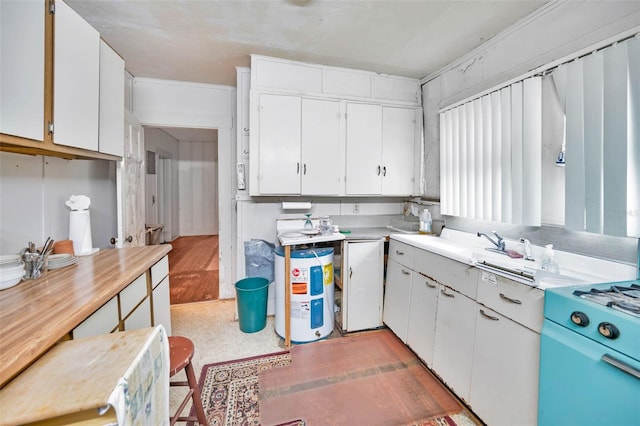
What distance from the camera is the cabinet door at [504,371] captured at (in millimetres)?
1303

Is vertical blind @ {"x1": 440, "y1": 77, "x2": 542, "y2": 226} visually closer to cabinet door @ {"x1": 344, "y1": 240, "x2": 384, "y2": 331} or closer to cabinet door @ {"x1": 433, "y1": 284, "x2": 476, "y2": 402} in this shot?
cabinet door @ {"x1": 433, "y1": 284, "x2": 476, "y2": 402}

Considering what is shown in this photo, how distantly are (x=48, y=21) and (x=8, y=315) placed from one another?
4.96 ft

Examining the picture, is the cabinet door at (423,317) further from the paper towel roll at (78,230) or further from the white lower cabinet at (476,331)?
the paper towel roll at (78,230)

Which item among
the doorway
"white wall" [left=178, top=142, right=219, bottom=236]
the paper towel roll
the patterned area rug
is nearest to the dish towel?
the patterned area rug

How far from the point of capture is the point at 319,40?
231cm

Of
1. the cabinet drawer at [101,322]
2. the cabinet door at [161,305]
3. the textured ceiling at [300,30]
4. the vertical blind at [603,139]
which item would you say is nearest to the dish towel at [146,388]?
the cabinet drawer at [101,322]

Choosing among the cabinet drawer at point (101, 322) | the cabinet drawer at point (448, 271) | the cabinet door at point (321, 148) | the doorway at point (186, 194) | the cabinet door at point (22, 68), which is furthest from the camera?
the doorway at point (186, 194)

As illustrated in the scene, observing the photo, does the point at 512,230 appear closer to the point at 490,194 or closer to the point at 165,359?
the point at 490,194

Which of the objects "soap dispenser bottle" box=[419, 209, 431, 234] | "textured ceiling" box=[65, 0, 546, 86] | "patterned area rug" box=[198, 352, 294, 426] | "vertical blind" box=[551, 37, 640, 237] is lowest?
"patterned area rug" box=[198, 352, 294, 426]

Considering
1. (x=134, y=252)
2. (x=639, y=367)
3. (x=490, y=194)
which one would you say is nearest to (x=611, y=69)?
(x=490, y=194)

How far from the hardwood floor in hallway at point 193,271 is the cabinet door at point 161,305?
1.38 metres

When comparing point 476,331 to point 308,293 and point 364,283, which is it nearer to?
point 364,283

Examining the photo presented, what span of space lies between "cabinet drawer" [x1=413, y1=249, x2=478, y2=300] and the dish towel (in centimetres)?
169

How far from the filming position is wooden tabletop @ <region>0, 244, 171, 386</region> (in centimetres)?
82
